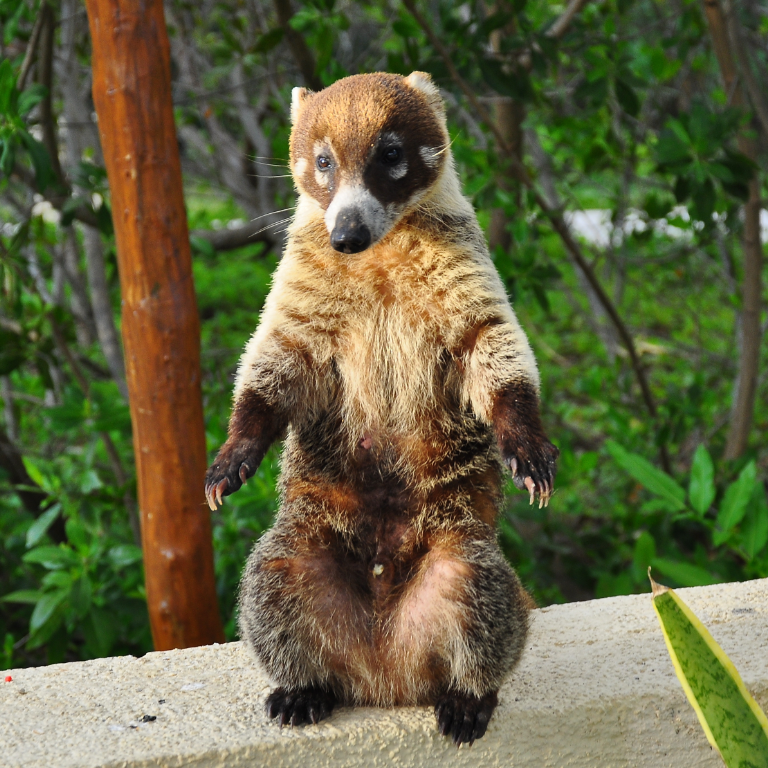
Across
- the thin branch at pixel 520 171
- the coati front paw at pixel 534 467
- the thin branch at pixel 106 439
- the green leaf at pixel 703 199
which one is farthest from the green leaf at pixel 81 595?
the green leaf at pixel 703 199

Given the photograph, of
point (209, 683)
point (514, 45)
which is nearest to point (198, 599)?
point (209, 683)

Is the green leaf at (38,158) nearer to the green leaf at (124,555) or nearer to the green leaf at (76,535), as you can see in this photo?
the green leaf at (76,535)

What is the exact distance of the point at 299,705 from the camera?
7.20 ft

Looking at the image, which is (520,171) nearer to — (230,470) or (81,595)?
(230,470)

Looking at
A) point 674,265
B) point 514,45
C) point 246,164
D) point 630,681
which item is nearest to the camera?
point 630,681

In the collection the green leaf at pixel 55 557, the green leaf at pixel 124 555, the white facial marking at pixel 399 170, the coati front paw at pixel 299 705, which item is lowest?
the green leaf at pixel 124 555

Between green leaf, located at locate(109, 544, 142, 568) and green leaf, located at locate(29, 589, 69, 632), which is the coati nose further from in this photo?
green leaf, located at locate(29, 589, 69, 632)

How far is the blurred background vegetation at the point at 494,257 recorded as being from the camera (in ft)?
11.1

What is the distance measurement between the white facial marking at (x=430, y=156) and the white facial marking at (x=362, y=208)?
21cm

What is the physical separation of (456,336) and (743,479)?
5.28 feet

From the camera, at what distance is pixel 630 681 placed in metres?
2.37

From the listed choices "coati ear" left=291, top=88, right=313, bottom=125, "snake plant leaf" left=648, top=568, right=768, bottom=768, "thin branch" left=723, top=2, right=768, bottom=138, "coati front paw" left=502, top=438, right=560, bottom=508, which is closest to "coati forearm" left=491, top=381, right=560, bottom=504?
"coati front paw" left=502, top=438, right=560, bottom=508

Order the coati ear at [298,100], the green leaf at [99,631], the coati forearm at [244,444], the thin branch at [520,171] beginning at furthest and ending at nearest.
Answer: the thin branch at [520,171]
the green leaf at [99,631]
the coati ear at [298,100]
the coati forearm at [244,444]

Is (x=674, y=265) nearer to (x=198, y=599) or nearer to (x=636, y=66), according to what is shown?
(x=636, y=66)
